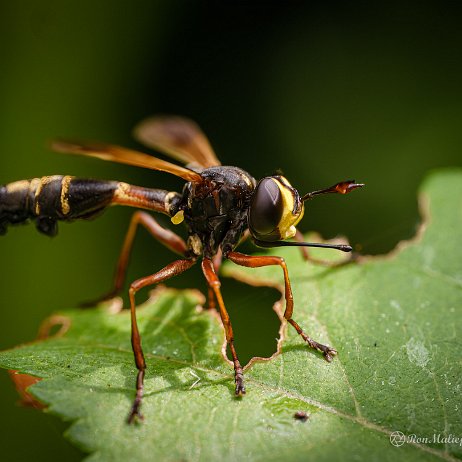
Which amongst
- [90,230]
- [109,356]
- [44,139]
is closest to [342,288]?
[109,356]

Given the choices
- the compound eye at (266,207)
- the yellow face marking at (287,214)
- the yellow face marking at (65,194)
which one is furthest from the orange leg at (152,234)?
the yellow face marking at (287,214)

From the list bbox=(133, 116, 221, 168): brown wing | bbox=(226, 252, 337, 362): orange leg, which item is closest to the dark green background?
bbox=(133, 116, 221, 168): brown wing

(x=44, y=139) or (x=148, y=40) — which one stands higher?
(x=148, y=40)

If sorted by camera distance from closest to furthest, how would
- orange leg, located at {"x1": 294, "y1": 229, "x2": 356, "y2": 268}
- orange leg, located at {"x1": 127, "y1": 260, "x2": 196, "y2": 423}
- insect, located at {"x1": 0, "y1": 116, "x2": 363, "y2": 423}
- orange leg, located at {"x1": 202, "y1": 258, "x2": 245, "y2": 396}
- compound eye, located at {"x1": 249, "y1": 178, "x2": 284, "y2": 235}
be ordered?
orange leg, located at {"x1": 127, "y1": 260, "x2": 196, "y2": 423} → orange leg, located at {"x1": 202, "y1": 258, "x2": 245, "y2": 396} → insect, located at {"x1": 0, "y1": 116, "x2": 363, "y2": 423} → compound eye, located at {"x1": 249, "y1": 178, "x2": 284, "y2": 235} → orange leg, located at {"x1": 294, "y1": 229, "x2": 356, "y2": 268}

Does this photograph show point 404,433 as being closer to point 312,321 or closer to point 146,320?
point 312,321

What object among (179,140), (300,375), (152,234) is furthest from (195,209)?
(300,375)

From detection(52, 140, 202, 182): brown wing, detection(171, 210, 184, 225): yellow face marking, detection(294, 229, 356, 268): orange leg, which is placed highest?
detection(52, 140, 202, 182): brown wing

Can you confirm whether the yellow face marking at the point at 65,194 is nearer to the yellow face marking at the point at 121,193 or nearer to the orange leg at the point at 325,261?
the yellow face marking at the point at 121,193

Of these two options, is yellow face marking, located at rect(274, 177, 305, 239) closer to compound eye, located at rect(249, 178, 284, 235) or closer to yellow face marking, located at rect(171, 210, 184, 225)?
compound eye, located at rect(249, 178, 284, 235)
